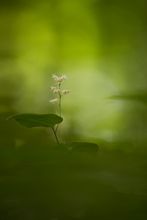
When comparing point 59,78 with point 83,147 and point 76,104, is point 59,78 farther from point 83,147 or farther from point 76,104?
point 83,147

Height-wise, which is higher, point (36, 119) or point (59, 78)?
point (59, 78)

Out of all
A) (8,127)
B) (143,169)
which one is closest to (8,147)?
(8,127)

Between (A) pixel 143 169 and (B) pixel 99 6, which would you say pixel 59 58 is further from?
(A) pixel 143 169

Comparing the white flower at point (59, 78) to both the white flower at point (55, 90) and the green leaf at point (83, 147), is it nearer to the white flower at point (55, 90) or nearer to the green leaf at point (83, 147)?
the white flower at point (55, 90)

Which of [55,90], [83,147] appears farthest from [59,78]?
[83,147]
